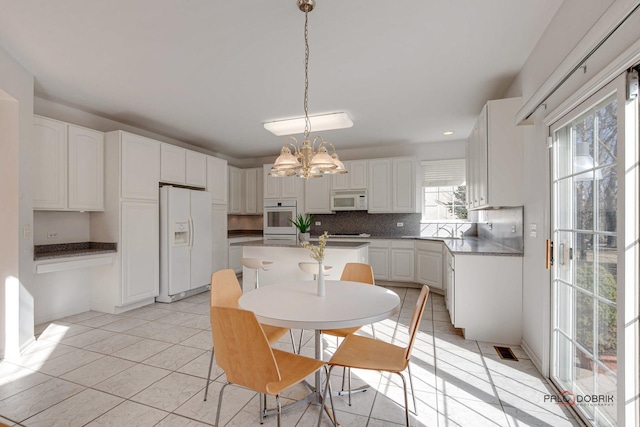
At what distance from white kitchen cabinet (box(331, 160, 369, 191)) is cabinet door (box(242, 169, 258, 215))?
6.34 feet

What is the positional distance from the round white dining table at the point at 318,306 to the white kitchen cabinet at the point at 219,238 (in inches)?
143

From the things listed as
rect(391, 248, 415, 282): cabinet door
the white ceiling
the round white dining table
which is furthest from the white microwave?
the round white dining table

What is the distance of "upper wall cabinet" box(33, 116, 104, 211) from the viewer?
10.8ft

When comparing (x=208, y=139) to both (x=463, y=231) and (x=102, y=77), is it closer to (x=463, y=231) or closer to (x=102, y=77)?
(x=102, y=77)

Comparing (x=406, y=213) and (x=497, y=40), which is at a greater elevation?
(x=497, y=40)

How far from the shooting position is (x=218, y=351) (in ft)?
4.92

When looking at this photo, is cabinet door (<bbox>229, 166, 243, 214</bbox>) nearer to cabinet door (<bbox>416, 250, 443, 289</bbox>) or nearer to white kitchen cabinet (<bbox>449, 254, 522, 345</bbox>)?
cabinet door (<bbox>416, 250, 443, 289</bbox>)


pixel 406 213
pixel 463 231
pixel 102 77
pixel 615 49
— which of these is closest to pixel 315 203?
pixel 406 213

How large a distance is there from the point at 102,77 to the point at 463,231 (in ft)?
18.3

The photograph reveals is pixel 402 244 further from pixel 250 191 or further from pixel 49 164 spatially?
pixel 49 164

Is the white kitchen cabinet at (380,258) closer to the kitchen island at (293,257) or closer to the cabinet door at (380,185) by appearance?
the cabinet door at (380,185)

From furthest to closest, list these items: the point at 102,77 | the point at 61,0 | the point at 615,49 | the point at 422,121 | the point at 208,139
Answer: the point at 208,139 < the point at 422,121 < the point at 102,77 < the point at 61,0 < the point at 615,49

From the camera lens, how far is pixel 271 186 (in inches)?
249

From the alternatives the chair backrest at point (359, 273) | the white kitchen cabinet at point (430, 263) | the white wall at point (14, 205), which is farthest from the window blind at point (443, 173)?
the white wall at point (14, 205)
